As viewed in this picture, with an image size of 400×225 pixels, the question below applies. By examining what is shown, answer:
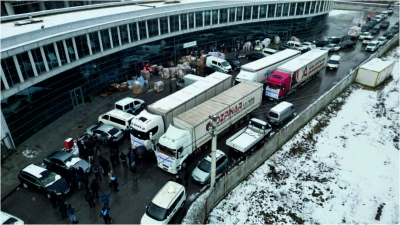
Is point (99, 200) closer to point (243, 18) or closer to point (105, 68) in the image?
point (105, 68)

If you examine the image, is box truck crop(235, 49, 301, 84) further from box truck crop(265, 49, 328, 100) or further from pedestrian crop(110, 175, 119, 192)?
pedestrian crop(110, 175, 119, 192)

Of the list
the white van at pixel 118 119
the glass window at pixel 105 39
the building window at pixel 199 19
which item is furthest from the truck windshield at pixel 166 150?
the building window at pixel 199 19

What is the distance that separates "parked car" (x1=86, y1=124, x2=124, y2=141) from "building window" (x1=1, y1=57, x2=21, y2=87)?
607 cm

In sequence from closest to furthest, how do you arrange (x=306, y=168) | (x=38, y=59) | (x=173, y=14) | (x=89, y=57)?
(x=306, y=168) → (x=38, y=59) → (x=89, y=57) → (x=173, y=14)

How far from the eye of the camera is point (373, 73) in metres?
31.9

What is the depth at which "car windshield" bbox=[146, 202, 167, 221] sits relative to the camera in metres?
14.9

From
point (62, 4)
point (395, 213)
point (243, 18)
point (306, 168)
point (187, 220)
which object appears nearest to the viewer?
point (187, 220)

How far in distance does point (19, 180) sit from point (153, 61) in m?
20.4

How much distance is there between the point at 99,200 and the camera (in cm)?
1722

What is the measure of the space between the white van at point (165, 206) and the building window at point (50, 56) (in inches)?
580

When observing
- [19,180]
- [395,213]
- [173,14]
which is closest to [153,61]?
[173,14]

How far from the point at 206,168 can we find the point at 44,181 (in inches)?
384

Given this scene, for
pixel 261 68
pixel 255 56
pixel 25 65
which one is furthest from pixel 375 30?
pixel 25 65

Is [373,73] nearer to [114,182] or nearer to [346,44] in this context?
[346,44]
